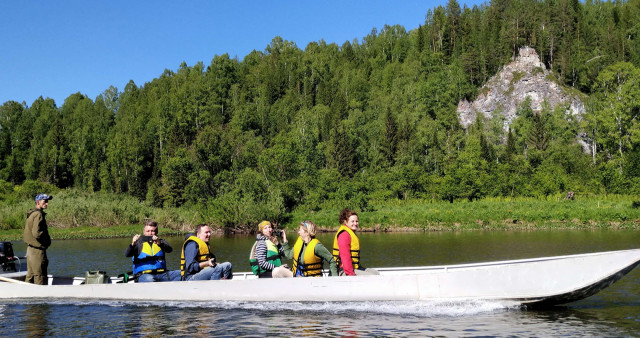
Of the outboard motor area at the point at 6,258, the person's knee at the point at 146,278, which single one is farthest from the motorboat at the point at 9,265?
the person's knee at the point at 146,278

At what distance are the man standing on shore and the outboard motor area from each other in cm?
134

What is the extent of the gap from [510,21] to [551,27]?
832 centimetres

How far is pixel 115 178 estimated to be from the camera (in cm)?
9381

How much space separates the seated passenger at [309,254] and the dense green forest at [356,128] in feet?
113

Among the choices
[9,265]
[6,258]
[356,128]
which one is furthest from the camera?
[356,128]

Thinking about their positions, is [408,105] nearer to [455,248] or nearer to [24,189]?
[24,189]

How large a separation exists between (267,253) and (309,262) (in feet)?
3.87

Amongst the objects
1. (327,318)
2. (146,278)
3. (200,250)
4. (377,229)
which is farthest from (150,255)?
(377,229)

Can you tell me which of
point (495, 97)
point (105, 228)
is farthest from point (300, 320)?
point (495, 97)

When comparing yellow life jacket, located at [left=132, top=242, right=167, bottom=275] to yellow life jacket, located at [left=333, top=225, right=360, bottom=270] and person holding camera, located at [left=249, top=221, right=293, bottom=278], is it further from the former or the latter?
yellow life jacket, located at [left=333, top=225, right=360, bottom=270]

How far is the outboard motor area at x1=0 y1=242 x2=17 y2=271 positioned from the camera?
16.7 m

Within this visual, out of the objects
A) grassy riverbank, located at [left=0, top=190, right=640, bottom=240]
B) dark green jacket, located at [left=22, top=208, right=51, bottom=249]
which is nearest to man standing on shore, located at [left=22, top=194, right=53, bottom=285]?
dark green jacket, located at [left=22, top=208, right=51, bottom=249]

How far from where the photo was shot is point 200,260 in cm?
1400

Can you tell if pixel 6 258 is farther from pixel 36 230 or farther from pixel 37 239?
pixel 36 230
